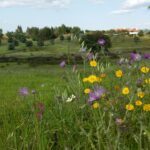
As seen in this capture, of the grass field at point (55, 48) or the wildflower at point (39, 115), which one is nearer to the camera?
the wildflower at point (39, 115)

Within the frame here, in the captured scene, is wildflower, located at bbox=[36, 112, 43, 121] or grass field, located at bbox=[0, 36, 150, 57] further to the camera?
grass field, located at bbox=[0, 36, 150, 57]

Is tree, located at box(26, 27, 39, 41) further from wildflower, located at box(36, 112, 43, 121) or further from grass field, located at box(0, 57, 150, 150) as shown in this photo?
wildflower, located at box(36, 112, 43, 121)

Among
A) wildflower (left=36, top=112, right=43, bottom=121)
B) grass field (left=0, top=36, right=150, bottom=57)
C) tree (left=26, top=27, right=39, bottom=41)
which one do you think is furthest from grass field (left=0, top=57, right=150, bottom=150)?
tree (left=26, top=27, right=39, bottom=41)

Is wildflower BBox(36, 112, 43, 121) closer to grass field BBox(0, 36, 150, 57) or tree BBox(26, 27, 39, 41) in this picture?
grass field BBox(0, 36, 150, 57)

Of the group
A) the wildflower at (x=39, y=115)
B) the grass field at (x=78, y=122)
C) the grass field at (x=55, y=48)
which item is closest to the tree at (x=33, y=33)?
the grass field at (x=55, y=48)

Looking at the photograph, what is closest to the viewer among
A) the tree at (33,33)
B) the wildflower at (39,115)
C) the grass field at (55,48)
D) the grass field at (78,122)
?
the wildflower at (39,115)

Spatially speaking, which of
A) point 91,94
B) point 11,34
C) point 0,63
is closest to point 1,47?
point 11,34

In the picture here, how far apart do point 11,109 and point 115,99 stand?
172 cm

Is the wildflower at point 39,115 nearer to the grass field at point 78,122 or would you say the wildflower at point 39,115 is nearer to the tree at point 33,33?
the grass field at point 78,122

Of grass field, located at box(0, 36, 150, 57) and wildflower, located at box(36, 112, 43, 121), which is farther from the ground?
wildflower, located at box(36, 112, 43, 121)

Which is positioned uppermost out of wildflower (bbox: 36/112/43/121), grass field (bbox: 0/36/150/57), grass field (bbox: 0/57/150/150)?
wildflower (bbox: 36/112/43/121)

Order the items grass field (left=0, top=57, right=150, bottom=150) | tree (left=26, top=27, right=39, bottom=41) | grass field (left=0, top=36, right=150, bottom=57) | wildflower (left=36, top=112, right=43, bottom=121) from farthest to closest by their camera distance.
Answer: tree (left=26, top=27, right=39, bottom=41), grass field (left=0, top=36, right=150, bottom=57), grass field (left=0, top=57, right=150, bottom=150), wildflower (left=36, top=112, right=43, bottom=121)

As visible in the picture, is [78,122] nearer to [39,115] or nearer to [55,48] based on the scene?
[39,115]

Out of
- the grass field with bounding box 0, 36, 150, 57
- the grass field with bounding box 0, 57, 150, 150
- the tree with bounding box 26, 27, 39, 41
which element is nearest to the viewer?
the grass field with bounding box 0, 57, 150, 150
